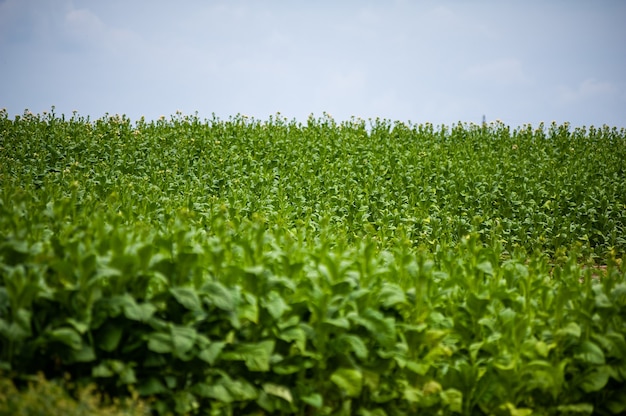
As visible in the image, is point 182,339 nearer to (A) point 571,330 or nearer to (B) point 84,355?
(B) point 84,355

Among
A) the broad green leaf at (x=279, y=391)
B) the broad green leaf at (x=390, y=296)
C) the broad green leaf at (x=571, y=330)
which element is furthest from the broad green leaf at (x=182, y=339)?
the broad green leaf at (x=571, y=330)

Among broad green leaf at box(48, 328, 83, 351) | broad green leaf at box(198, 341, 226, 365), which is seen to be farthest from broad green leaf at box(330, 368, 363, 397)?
broad green leaf at box(48, 328, 83, 351)

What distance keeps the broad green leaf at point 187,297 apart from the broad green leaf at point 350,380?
45.9 inches

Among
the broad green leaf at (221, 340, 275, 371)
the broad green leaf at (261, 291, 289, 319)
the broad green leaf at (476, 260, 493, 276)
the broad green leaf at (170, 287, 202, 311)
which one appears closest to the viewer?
the broad green leaf at (170, 287, 202, 311)

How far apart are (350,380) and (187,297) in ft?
4.44

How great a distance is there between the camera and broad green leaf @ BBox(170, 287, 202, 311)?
4.00 m

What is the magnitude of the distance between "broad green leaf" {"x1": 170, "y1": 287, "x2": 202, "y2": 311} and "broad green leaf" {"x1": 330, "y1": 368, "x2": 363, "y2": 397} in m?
1.17

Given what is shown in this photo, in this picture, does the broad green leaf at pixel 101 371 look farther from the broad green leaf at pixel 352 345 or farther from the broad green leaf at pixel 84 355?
the broad green leaf at pixel 352 345

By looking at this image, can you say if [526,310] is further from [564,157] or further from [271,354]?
[564,157]

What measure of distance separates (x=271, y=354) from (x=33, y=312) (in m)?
1.69

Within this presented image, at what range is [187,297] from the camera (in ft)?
13.2

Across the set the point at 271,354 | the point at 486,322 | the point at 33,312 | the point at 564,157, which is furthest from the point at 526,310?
the point at 564,157

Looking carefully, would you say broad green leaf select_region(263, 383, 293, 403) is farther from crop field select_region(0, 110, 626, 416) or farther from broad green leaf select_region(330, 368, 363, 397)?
broad green leaf select_region(330, 368, 363, 397)

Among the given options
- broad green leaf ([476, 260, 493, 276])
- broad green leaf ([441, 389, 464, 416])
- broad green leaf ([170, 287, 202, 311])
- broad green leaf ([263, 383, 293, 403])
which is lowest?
broad green leaf ([441, 389, 464, 416])
